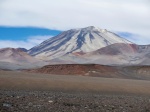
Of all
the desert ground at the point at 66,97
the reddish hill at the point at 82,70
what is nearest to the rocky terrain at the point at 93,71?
the reddish hill at the point at 82,70

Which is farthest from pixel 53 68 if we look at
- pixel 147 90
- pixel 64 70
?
pixel 147 90

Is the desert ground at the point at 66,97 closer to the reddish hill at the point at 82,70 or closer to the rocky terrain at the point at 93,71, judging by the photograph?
the rocky terrain at the point at 93,71

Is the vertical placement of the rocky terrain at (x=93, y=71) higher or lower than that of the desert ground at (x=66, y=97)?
higher

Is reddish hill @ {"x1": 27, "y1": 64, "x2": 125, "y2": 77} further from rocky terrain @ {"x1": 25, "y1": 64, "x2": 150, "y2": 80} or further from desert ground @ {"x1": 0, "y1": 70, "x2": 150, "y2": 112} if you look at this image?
desert ground @ {"x1": 0, "y1": 70, "x2": 150, "y2": 112}

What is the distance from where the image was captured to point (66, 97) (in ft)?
73.0

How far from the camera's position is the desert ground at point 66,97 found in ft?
52.7

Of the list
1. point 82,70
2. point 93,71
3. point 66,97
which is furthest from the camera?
point 82,70

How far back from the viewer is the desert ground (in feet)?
52.7

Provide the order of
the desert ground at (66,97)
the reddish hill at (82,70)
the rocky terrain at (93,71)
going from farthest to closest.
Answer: the reddish hill at (82,70)
the rocky terrain at (93,71)
the desert ground at (66,97)

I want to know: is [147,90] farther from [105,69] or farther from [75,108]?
[105,69]

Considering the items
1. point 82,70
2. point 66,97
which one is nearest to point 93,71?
point 82,70

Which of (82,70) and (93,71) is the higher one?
(82,70)

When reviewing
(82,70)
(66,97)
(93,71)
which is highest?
(82,70)

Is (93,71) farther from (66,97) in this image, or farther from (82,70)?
(66,97)
